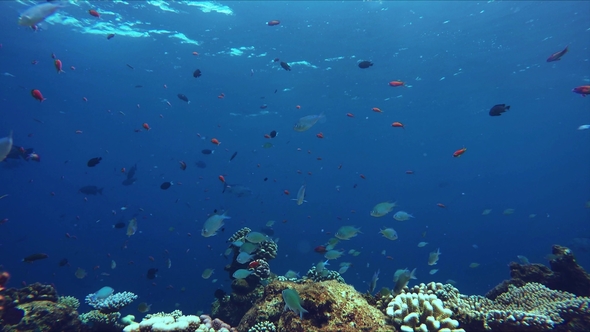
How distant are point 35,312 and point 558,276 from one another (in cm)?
1291

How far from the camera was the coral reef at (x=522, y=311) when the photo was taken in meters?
4.89

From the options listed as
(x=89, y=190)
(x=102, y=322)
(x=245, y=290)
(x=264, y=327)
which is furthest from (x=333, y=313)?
(x=89, y=190)

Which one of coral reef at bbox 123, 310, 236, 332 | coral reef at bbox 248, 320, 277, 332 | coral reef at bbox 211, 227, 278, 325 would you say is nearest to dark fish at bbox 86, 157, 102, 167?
coral reef at bbox 211, 227, 278, 325

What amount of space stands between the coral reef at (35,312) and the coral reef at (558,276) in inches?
427

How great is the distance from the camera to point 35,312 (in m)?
7.09

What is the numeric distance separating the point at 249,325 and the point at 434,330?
3668mm

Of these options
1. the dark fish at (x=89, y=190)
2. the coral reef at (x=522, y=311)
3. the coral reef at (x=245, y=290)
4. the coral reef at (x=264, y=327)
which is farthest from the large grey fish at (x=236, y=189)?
the coral reef at (x=522, y=311)

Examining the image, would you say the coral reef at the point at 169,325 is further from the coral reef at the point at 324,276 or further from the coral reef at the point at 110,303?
the coral reef at the point at 324,276

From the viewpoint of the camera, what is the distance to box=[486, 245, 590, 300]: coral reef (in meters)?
7.43

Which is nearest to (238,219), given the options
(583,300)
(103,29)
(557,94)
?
(103,29)

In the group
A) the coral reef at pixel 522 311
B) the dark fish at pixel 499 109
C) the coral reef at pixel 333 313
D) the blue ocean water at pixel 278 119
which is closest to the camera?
the coral reef at pixel 333 313

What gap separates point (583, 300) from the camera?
550cm

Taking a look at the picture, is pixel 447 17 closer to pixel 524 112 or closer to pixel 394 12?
pixel 394 12

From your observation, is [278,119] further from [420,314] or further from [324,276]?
[420,314]
